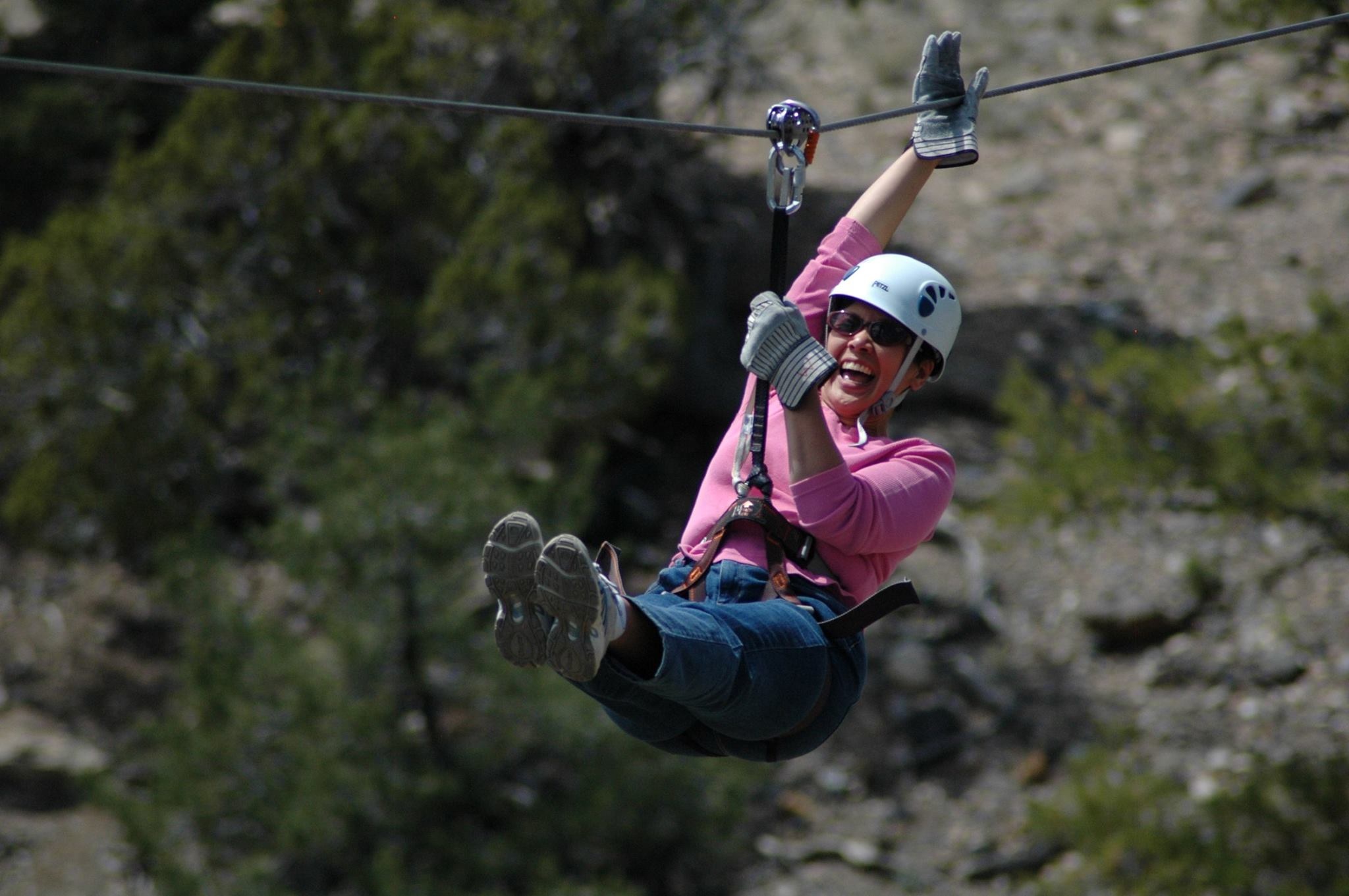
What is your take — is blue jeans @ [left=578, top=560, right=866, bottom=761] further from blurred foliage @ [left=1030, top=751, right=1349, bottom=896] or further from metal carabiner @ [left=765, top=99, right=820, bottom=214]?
blurred foliage @ [left=1030, top=751, right=1349, bottom=896]

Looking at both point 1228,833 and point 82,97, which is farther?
point 82,97

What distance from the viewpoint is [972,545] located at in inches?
501

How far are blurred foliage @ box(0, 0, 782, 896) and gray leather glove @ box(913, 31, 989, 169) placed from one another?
620 centimetres

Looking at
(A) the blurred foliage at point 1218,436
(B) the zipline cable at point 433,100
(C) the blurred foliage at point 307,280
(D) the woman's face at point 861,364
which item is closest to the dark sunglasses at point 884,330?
(D) the woman's face at point 861,364

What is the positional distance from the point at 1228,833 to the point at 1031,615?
166 inches

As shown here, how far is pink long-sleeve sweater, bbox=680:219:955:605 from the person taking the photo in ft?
10.9

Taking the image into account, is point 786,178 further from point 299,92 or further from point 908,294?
point 299,92

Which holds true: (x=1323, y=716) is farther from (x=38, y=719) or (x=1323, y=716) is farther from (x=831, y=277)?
(x=38, y=719)

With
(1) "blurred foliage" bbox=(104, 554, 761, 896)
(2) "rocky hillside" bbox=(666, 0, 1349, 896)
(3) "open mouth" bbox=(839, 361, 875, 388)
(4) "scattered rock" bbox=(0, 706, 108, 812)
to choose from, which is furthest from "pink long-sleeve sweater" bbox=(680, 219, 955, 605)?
(4) "scattered rock" bbox=(0, 706, 108, 812)

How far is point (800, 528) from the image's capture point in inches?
138

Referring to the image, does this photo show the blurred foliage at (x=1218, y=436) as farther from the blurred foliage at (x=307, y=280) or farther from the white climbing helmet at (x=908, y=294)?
the blurred foliage at (x=307, y=280)

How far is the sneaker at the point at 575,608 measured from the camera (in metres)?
2.96

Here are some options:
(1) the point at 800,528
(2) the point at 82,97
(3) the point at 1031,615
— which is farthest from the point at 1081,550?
(1) the point at 800,528

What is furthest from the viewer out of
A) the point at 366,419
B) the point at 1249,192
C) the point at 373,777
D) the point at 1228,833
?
the point at 1249,192
